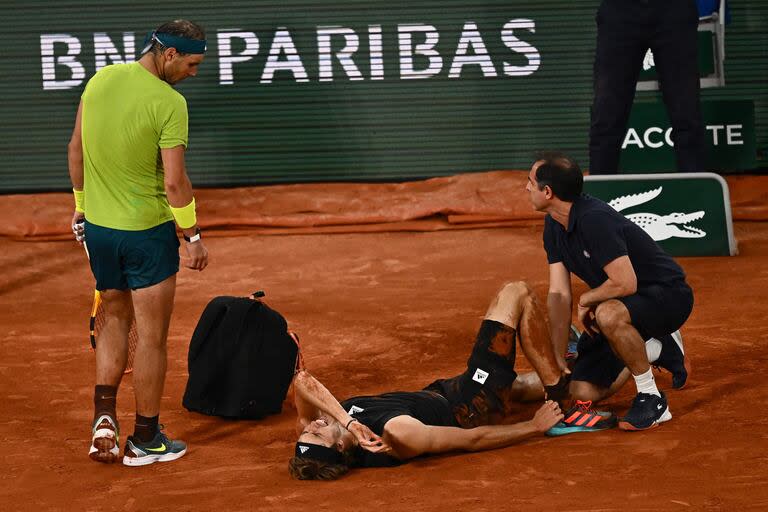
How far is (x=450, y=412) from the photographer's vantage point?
5789 mm

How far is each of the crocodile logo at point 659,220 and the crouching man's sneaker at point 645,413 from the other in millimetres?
3939

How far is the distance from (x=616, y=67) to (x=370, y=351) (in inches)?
132

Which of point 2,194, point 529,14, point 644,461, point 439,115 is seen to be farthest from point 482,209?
point 644,461

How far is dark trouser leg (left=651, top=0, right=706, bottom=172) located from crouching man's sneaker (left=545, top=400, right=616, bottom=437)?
14.6 ft

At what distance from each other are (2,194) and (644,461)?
8839 mm

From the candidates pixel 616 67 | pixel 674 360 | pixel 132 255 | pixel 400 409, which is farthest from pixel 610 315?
pixel 616 67

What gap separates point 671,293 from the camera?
6090mm

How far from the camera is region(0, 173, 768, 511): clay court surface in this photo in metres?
5.19

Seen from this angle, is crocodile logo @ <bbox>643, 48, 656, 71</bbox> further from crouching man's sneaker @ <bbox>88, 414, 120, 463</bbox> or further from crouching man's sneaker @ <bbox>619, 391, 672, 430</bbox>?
crouching man's sneaker @ <bbox>88, 414, 120, 463</bbox>

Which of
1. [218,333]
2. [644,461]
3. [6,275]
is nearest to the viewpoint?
[644,461]

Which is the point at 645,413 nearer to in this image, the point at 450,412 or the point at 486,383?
the point at 486,383

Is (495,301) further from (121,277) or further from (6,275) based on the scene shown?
(6,275)

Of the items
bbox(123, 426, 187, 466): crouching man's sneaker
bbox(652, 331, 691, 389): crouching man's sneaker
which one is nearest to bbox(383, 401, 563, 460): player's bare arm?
bbox(652, 331, 691, 389): crouching man's sneaker

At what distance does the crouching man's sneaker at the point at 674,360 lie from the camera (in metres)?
6.47
